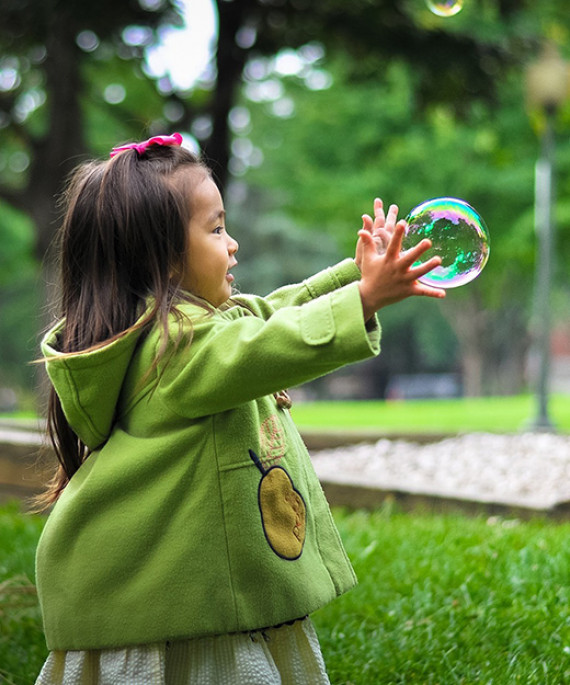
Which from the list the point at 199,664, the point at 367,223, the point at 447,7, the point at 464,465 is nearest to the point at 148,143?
the point at 367,223

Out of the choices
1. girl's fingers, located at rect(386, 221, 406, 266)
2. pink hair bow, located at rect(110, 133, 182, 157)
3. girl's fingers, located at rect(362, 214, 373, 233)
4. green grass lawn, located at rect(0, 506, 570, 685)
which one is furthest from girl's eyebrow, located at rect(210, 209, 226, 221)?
green grass lawn, located at rect(0, 506, 570, 685)

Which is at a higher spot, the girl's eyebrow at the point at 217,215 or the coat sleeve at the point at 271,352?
the girl's eyebrow at the point at 217,215

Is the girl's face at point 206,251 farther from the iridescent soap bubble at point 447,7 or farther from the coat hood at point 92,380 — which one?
the iridescent soap bubble at point 447,7

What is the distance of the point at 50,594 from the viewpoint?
203cm

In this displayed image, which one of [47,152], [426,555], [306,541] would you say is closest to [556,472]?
[426,555]

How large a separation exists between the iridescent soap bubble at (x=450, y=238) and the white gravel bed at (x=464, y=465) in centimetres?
268

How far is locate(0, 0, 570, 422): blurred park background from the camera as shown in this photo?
7953 millimetres

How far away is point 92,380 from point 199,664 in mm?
648

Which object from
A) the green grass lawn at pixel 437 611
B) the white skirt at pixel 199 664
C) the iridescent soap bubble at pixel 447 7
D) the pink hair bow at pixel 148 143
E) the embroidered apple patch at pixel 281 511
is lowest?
the green grass lawn at pixel 437 611

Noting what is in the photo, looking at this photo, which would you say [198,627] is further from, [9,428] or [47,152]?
[47,152]

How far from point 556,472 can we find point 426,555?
2.77m

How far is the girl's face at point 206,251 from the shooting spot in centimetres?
205

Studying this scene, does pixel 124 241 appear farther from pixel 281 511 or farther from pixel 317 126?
pixel 317 126

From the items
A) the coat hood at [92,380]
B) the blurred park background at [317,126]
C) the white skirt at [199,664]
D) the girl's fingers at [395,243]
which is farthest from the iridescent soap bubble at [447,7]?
the white skirt at [199,664]
